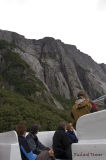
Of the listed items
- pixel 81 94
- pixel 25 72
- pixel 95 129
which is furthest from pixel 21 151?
pixel 25 72

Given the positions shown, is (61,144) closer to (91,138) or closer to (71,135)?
(71,135)

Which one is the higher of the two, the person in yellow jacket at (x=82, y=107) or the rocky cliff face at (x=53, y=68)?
the rocky cliff face at (x=53, y=68)

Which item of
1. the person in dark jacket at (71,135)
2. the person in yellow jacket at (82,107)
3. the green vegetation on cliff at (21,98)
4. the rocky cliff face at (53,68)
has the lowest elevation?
the person in dark jacket at (71,135)

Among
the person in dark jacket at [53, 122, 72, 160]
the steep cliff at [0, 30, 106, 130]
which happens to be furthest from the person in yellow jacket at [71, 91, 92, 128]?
the steep cliff at [0, 30, 106, 130]

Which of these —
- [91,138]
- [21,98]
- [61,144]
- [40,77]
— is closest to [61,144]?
[61,144]

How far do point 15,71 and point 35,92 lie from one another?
8445mm

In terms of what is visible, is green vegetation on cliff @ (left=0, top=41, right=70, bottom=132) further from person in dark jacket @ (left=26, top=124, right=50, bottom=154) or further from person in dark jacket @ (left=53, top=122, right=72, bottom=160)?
person in dark jacket @ (left=53, top=122, right=72, bottom=160)

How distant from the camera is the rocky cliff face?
66.1m

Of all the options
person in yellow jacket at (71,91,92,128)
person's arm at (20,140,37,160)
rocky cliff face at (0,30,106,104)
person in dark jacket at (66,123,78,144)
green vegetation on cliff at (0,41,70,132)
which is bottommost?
Result: person's arm at (20,140,37,160)

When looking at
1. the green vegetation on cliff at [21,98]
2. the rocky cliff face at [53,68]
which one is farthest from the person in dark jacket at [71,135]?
the rocky cliff face at [53,68]

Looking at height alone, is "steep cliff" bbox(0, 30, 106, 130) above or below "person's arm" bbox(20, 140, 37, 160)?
above

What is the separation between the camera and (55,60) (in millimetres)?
76625

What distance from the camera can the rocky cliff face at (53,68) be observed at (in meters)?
66.1

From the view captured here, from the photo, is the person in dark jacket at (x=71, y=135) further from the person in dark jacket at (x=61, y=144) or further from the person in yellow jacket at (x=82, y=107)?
the person in yellow jacket at (x=82, y=107)
